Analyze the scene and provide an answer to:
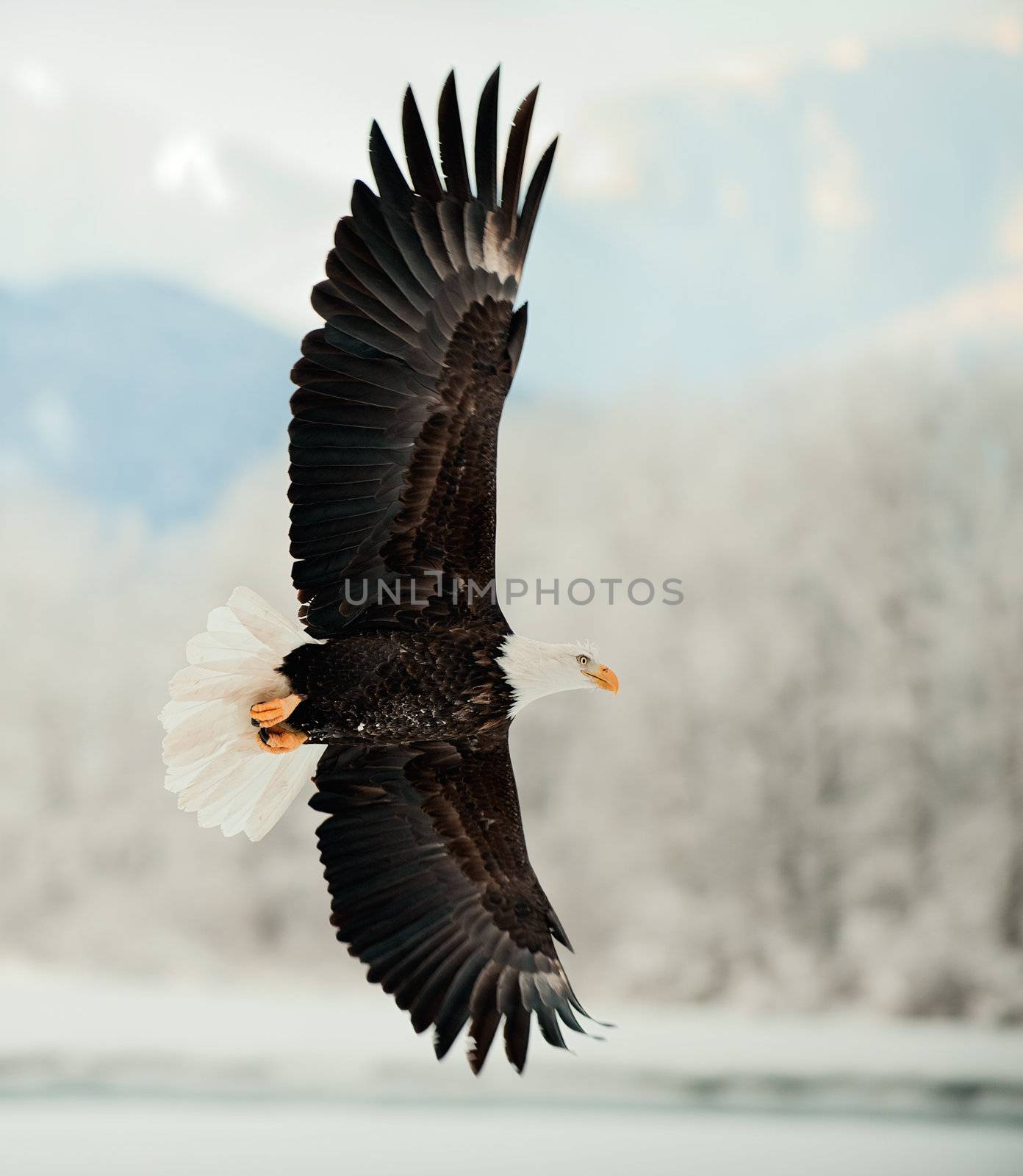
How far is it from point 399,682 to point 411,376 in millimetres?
768

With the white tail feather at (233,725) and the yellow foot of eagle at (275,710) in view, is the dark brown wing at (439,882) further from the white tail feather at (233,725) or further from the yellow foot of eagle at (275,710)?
the yellow foot of eagle at (275,710)

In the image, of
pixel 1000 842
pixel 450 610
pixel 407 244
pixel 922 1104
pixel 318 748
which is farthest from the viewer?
pixel 1000 842

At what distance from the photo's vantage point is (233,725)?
12.1ft

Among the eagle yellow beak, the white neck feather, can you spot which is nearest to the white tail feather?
the white neck feather

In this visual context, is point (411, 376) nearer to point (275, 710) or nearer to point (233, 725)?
point (275, 710)

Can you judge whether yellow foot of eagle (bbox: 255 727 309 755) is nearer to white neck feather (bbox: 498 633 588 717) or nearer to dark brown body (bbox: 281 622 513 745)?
dark brown body (bbox: 281 622 513 745)

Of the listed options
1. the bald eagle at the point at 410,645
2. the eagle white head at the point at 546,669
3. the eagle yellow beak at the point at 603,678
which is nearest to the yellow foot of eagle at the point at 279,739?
the bald eagle at the point at 410,645

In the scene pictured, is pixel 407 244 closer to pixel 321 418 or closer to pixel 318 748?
pixel 321 418

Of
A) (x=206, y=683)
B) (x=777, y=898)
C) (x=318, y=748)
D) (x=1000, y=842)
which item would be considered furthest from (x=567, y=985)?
(x=1000, y=842)

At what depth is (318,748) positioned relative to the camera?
3936 mm

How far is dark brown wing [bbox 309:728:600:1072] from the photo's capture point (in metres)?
3.71

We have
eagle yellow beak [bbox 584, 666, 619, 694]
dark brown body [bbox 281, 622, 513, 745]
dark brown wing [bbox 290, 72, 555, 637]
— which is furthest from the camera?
eagle yellow beak [bbox 584, 666, 619, 694]

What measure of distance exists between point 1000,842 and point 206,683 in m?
4.45

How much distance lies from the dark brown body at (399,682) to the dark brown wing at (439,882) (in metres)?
0.24
